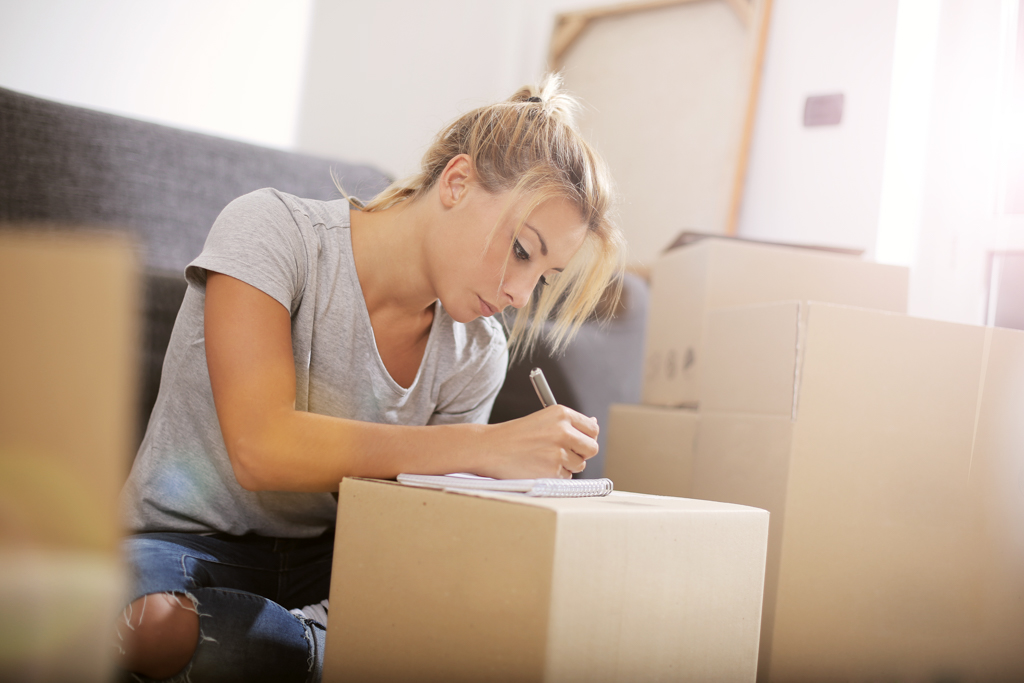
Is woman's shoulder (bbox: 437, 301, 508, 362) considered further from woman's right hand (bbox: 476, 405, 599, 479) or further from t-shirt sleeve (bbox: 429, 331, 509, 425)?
woman's right hand (bbox: 476, 405, 599, 479)

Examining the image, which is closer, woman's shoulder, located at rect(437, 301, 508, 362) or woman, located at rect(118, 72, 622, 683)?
woman, located at rect(118, 72, 622, 683)

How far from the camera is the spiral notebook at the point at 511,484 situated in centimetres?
60

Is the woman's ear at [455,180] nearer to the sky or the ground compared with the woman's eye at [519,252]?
nearer to the sky

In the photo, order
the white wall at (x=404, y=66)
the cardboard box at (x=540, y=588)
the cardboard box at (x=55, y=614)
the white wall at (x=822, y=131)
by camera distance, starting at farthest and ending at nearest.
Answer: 1. the white wall at (x=404, y=66)
2. the white wall at (x=822, y=131)
3. the cardboard box at (x=540, y=588)
4. the cardboard box at (x=55, y=614)

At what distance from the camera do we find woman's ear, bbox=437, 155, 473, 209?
849 mm

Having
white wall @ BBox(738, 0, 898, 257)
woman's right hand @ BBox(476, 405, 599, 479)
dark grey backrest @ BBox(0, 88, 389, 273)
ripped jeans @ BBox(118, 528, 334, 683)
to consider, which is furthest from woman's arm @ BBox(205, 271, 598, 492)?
white wall @ BBox(738, 0, 898, 257)

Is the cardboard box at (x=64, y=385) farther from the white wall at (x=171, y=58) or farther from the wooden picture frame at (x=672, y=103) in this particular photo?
the wooden picture frame at (x=672, y=103)

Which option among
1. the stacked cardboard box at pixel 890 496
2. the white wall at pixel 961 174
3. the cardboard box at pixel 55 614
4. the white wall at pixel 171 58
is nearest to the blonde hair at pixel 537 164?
the stacked cardboard box at pixel 890 496

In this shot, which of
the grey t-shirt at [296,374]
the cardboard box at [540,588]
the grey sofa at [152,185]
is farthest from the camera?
the grey sofa at [152,185]

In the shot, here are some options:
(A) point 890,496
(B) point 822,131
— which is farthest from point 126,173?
(B) point 822,131

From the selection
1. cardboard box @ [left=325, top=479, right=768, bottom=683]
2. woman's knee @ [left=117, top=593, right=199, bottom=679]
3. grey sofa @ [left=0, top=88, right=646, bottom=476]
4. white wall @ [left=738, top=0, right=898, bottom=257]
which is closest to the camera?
cardboard box @ [left=325, top=479, right=768, bottom=683]

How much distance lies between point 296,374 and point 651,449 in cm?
60

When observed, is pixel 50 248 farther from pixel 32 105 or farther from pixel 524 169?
pixel 32 105

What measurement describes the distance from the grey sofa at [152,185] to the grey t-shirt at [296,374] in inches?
9.3
